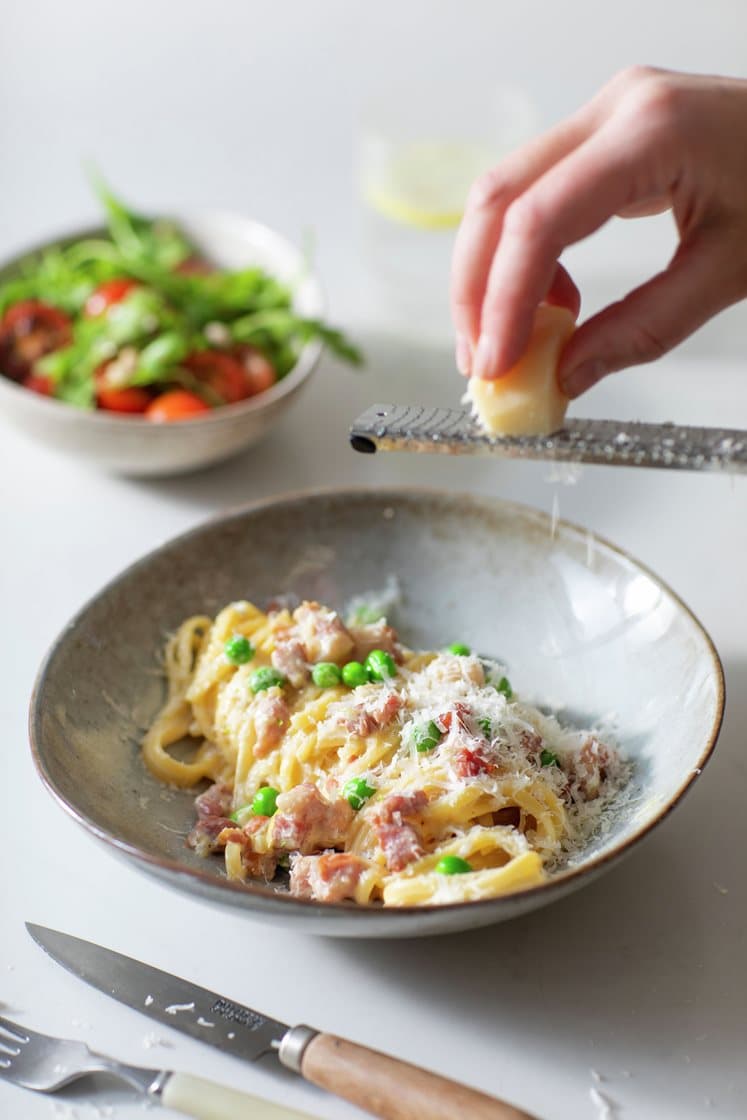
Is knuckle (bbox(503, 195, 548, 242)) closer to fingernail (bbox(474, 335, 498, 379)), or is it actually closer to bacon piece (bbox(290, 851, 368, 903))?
fingernail (bbox(474, 335, 498, 379))

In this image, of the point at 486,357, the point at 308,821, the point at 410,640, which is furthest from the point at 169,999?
the point at 486,357

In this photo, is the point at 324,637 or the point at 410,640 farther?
the point at 410,640

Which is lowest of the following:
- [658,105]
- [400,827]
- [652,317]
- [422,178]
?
[400,827]

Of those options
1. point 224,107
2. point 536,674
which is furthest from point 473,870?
point 224,107

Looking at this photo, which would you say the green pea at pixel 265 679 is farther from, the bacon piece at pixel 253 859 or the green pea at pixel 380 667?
the bacon piece at pixel 253 859

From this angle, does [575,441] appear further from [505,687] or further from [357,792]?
[357,792]

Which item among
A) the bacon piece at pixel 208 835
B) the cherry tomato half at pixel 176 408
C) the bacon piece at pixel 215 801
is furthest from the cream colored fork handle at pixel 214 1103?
the cherry tomato half at pixel 176 408

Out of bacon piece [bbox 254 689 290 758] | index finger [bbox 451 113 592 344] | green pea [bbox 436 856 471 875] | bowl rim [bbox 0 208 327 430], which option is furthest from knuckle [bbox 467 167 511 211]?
bowl rim [bbox 0 208 327 430]

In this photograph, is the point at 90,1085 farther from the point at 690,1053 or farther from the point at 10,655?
the point at 10,655

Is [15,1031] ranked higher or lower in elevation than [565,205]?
lower
